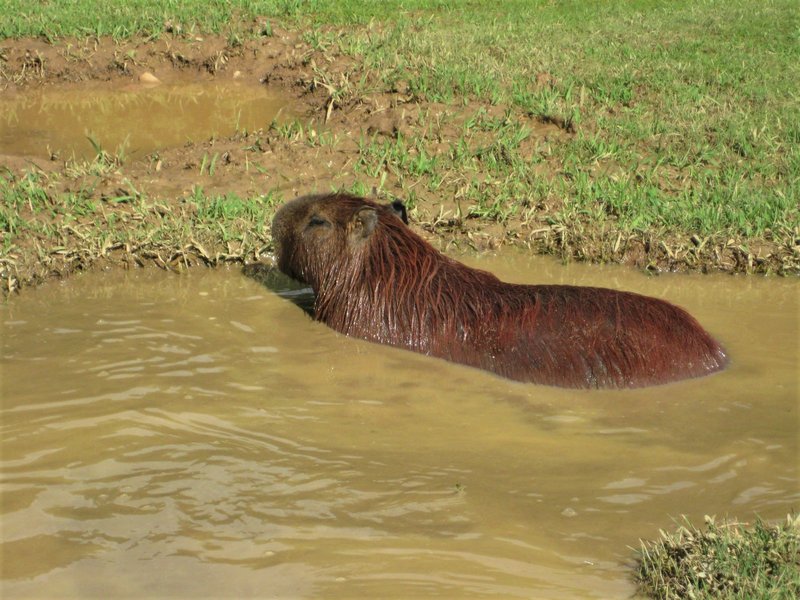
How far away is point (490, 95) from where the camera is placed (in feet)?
29.0

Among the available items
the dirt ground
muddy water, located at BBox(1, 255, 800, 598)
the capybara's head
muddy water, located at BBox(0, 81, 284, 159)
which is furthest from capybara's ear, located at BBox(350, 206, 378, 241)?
muddy water, located at BBox(0, 81, 284, 159)

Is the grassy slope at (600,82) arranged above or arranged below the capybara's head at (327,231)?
above

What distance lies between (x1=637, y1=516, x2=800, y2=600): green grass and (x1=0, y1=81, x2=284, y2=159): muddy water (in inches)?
230

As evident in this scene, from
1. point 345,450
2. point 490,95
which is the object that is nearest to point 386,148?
point 490,95

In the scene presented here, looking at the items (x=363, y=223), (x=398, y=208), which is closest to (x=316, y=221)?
(x=363, y=223)

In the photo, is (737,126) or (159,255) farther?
(737,126)

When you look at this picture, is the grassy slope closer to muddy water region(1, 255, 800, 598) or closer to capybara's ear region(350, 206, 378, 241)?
muddy water region(1, 255, 800, 598)

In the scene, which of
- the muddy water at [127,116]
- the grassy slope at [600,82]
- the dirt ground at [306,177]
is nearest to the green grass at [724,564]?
the dirt ground at [306,177]

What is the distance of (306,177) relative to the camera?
7.75 m

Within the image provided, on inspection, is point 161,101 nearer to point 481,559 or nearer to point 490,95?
point 490,95

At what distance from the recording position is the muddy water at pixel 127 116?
8.84 m

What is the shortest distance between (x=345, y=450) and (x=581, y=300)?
4.81ft

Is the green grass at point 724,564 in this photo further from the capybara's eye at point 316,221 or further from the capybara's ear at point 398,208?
the capybara's eye at point 316,221

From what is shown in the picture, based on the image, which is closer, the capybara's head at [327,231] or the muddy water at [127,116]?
the capybara's head at [327,231]
